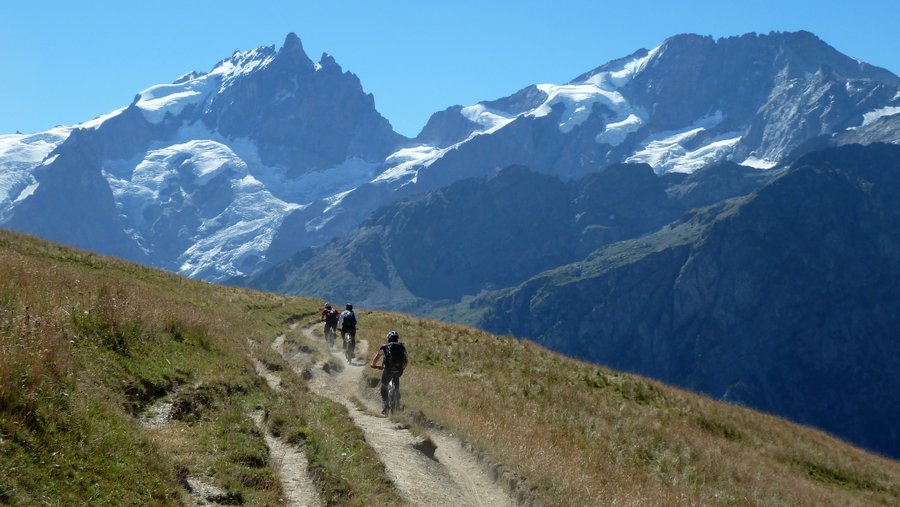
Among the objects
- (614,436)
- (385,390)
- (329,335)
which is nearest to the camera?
(385,390)

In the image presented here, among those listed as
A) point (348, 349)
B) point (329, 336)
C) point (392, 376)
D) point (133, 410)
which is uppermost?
point (133, 410)

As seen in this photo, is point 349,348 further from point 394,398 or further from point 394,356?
point 394,398

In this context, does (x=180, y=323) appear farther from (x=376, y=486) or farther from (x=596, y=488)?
(x=596, y=488)

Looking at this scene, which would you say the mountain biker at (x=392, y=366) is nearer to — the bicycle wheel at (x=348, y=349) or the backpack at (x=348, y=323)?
the bicycle wheel at (x=348, y=349)

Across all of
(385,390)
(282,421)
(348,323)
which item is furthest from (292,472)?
(348,323)

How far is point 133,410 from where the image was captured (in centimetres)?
1583

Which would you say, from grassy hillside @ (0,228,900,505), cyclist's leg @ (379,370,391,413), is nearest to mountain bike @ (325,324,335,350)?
grassy hillside @ (0,228,900,505)

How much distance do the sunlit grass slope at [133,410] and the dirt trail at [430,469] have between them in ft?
2.28

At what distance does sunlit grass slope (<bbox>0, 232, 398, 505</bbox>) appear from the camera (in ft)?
36.4

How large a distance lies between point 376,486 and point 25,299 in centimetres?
912

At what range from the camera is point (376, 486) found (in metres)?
15.6

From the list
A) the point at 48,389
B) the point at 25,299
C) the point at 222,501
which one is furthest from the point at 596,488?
the point at 25,299

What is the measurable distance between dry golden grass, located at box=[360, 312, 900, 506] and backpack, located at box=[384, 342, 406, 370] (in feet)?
4.54

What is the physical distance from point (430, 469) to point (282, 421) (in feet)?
11.8
